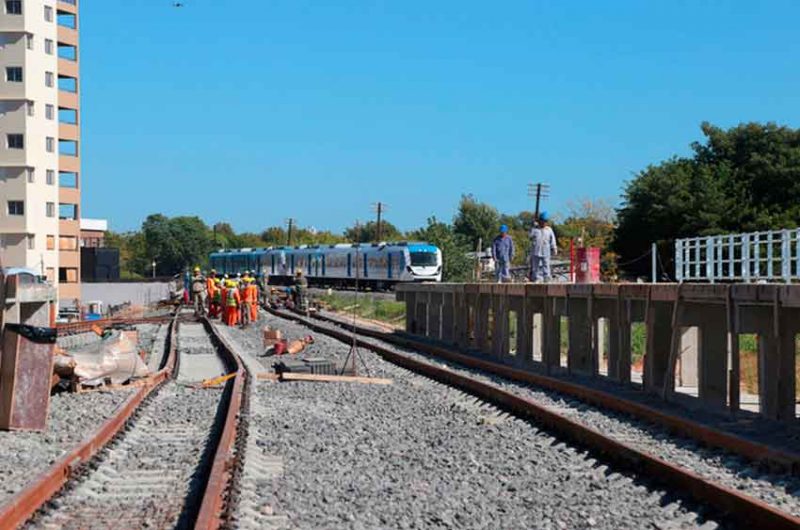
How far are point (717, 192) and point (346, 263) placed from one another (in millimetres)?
23066

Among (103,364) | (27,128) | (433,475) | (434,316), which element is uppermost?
(27,128)

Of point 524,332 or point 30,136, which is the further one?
point 30,136

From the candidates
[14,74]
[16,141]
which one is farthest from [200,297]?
[14,74]

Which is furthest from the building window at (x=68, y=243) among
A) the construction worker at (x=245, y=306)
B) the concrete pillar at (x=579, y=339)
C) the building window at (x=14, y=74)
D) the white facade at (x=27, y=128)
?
the concrete pillar at (x=579, y=339)

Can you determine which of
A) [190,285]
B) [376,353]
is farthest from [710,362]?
[190,285]

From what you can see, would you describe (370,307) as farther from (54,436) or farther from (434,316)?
(54,436)

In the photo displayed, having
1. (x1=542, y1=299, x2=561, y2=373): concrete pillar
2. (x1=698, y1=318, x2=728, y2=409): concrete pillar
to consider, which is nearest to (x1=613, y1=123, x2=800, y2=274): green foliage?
(x1=542, y1=299, x2=561, y2=373): concrete pillar

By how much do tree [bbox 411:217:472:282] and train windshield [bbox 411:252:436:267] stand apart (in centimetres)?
701

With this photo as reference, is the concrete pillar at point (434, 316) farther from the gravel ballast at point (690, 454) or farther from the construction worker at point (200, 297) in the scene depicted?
the gravel ballast at point (690, 454)

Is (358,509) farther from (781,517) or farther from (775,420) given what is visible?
(775,420)

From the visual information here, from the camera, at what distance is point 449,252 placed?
231 feet

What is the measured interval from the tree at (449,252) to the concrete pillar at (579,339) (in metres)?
46.9

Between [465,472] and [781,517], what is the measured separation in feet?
10.7

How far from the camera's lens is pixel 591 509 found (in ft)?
26.3
